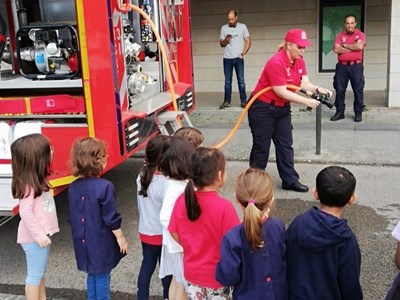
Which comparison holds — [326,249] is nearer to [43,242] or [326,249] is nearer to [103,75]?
[43,242]

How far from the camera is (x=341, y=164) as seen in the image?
653 cm

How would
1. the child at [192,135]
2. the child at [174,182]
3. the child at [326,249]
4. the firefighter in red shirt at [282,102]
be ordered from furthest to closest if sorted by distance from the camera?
the firefighter in red shirt at [282,102] < the child at [192,135] < the child at [174,182] < the child at [326,249]

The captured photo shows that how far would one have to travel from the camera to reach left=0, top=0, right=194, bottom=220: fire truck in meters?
4.16

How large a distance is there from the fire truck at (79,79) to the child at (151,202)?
109 centimetres

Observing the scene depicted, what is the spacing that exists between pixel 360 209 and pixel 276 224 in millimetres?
2933

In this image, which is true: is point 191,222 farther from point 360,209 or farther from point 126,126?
point 360,209

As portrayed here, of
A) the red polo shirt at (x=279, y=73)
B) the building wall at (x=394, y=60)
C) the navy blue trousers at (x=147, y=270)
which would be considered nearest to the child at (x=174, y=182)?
the navy blue trousers at (x=147, y=270)

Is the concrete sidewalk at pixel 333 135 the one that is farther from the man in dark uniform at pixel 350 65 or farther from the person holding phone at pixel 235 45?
the person holding phone at pixel 235 45

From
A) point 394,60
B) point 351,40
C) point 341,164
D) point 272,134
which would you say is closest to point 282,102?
point 272,134

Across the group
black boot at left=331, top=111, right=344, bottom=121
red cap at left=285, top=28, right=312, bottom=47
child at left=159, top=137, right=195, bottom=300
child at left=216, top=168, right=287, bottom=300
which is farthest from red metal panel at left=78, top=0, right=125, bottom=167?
black boot at left=331, top=111, right=344, bottom=121

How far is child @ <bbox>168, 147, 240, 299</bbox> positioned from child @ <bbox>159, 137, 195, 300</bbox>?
0.20 m

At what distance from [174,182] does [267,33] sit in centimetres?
903

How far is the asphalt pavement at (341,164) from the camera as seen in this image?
13.0 ft

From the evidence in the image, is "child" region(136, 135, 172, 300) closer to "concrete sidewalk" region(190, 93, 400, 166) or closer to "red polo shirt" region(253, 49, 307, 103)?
"red polo shirt" region(253, 49, 307, 103)
